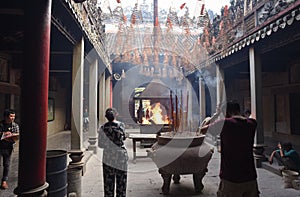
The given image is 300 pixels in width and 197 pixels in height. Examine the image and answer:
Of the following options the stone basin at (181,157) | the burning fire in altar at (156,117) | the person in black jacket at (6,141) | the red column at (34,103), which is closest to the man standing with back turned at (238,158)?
the stone basin at (181,157)

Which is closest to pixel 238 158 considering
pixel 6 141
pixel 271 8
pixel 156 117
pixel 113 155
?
pixel 113 155

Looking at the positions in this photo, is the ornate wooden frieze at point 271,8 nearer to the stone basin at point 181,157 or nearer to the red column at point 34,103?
the stone basin at point 181,157

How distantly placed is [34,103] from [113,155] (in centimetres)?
142

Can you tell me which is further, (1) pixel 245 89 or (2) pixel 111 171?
(1) pixel 245 89

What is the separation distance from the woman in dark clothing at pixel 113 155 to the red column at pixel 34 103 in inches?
39.7

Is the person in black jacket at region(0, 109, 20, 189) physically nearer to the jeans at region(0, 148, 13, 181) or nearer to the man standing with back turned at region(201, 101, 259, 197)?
the jeans at region(0, 148, 13, 181)

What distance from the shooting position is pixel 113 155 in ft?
11.2

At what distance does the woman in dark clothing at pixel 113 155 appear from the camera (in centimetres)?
341

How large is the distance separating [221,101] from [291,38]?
3.66 m

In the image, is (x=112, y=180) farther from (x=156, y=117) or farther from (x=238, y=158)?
(x=156, y=117)

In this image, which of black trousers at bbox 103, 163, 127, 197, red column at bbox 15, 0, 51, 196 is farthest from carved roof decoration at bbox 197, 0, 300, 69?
red column at bbox 15, 0, 51, 196

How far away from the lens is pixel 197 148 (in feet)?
13.1

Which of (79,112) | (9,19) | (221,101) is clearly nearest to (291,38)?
(221,101)

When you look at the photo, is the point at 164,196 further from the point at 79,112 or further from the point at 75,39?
the point at 75,39
